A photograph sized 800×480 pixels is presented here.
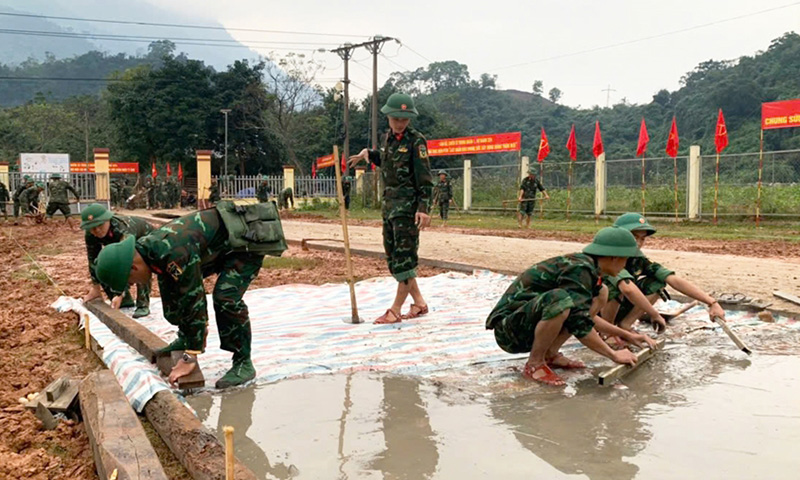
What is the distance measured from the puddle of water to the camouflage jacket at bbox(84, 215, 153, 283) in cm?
225

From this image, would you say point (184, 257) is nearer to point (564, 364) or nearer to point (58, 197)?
point (564, 364)

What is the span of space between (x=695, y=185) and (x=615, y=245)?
16438mm

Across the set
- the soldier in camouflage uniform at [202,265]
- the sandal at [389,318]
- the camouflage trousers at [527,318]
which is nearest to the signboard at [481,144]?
the sandal at [389,318]

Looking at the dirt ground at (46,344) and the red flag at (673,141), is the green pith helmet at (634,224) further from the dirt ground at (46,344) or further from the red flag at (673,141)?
the red flag at (673,141)

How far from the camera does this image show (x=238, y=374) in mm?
3619

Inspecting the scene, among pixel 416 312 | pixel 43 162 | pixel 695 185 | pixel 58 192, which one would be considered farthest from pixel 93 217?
Answer: pixel 43 162

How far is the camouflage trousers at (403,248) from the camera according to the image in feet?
17.1

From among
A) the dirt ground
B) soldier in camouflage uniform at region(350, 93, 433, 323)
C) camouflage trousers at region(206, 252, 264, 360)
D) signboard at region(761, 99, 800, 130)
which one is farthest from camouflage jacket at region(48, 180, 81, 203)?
signboard at region(761, 99, 800, 130)

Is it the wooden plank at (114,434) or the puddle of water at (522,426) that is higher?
the wooden plank at (114,434)

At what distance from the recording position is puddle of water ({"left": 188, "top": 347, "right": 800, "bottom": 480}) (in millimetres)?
2602

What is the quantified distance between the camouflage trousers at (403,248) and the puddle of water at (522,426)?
1480mm

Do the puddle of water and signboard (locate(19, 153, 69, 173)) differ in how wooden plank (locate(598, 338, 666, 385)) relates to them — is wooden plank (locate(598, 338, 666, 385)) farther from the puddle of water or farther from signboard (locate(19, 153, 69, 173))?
signboard (locate(19, 153, 69, 173))

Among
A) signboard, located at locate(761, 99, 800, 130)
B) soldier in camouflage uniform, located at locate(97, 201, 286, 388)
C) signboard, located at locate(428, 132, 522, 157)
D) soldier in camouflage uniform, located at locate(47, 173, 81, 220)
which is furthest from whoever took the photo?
signboard, located at locate(428, 132, 522, 157)

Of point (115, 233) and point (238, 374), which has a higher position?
point (115, 233)
